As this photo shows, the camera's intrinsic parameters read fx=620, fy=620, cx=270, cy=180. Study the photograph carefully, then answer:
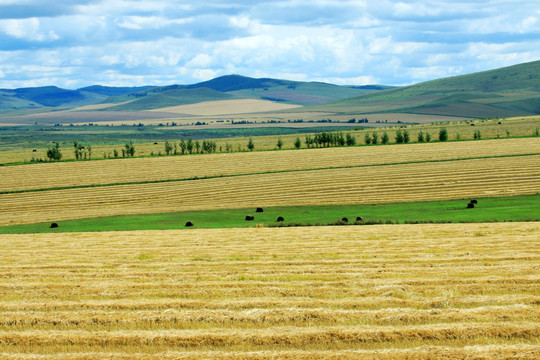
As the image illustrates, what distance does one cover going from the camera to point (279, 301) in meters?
14.3

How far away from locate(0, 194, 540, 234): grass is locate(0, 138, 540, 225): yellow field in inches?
114

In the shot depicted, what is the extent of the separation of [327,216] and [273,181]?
69.5 ft

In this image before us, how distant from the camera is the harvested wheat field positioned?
11.3 m

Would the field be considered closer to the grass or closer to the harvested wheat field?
the harvested wheat field

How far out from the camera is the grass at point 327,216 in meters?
36.2

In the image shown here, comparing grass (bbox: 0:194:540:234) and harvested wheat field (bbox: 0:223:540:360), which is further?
grass (bbox: 0:194:540:234)

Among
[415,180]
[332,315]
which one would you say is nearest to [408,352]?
[332,315]

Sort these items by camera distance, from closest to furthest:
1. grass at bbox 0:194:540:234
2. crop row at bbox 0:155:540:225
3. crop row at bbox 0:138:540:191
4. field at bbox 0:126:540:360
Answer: field at bbox 0:126:540:360 < grass at bbox 0:194:540:234 < crop row at bbox 0:155:540:225 < crop row at bbox 0:138:540:191

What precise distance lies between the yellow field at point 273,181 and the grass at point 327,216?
2.91 m

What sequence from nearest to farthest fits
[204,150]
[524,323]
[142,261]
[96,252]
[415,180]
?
[524,323]
[142,261]
[96,252]
[415,180]
[204,150]

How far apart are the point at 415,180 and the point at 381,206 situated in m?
12.9

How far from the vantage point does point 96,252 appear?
24.1 meters

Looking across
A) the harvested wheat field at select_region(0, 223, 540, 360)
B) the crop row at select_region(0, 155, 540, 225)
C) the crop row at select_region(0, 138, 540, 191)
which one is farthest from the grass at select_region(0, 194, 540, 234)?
the crop row at select_region(0, 138, 540, 191)

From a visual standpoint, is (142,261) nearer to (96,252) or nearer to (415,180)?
(96,252)
